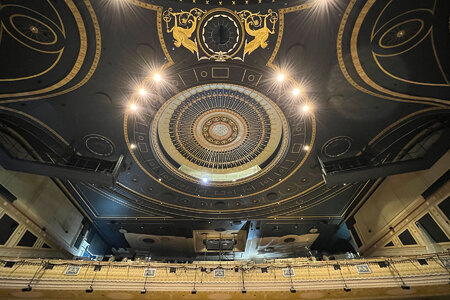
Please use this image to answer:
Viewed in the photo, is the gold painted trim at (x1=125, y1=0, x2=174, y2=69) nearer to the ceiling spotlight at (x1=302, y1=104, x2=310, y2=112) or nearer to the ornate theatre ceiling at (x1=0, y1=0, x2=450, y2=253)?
the ornate theatre ceiling at (x1=0, y1=0, x2=450, y2=253)

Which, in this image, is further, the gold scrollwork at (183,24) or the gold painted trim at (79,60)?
the gold scrollwork at (183,24)

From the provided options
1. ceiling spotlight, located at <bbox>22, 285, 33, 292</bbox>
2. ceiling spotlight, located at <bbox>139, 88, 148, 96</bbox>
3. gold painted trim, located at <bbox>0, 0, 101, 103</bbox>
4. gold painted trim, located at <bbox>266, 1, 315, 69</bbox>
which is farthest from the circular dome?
ceiling spotlight, located at <bbox>22, 285, 33, 292</bbox>

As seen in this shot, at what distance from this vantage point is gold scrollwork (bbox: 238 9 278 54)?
709cm

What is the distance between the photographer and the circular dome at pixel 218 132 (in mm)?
9781

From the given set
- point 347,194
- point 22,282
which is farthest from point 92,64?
point 347,194

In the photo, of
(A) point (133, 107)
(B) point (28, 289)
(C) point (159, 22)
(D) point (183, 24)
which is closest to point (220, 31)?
(D) point (183, 24)

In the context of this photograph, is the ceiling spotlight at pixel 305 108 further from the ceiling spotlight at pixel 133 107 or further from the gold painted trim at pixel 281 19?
the ceiling spotlight at pixel 133 107

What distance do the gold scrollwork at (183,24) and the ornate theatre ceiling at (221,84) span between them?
3cm

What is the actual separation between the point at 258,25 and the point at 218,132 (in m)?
5.40

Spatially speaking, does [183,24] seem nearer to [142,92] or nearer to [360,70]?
[142,92]

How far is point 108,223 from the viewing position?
1470 centimetres

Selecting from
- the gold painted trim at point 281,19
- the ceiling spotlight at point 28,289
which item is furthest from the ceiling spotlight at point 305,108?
the ceiling spotlight at point 28,289

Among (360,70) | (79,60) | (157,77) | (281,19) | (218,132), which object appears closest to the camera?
(281,19)

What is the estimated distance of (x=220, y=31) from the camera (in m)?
7.62
